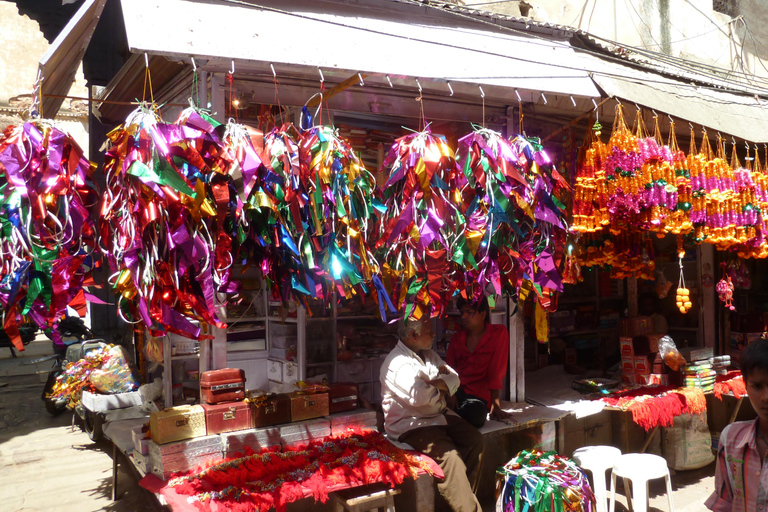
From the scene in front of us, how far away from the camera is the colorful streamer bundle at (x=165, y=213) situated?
219cm

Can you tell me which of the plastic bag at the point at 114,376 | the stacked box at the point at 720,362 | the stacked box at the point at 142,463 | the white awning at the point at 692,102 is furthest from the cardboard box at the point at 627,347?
the plastic bag at the point at 114,376

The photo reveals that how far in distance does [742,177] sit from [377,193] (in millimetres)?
3050

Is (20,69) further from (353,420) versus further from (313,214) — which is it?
(313,214)

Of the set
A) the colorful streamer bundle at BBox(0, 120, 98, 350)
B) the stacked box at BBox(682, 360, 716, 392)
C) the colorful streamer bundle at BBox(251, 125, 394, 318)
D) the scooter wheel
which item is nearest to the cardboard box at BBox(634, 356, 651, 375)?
the stacked box at BBox(682, 360, 716, 392)

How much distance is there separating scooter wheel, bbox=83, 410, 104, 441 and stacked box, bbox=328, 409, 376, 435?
3.13 meters

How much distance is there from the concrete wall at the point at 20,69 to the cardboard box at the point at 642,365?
14452 mm

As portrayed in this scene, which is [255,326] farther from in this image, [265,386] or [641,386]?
[641,386]

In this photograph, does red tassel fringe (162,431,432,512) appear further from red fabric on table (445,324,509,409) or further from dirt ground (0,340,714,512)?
dirt ground (0,340,714,512)

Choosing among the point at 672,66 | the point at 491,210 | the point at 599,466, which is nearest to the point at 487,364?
the point at 599,466

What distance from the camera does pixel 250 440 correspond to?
3.30m

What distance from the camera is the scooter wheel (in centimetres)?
560

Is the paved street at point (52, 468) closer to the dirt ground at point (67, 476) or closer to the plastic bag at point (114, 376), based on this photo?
the dirt ground at point (67, 476)

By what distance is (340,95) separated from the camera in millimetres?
3883

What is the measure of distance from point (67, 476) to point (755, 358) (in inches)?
207
